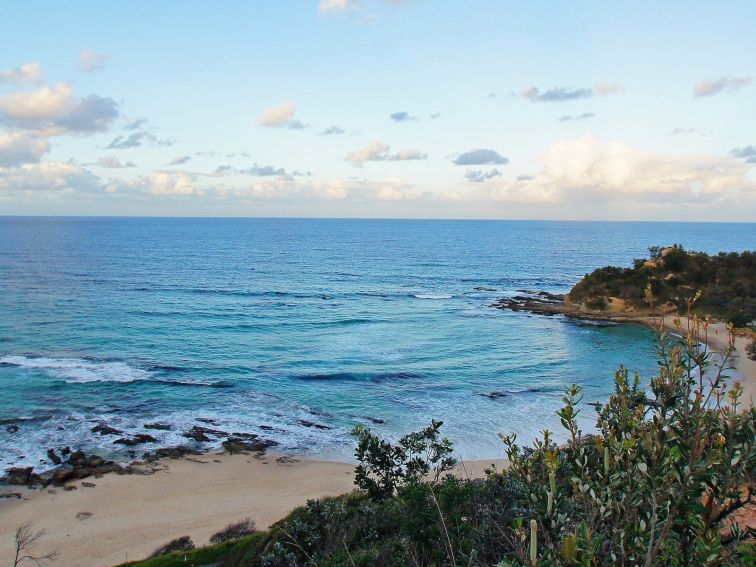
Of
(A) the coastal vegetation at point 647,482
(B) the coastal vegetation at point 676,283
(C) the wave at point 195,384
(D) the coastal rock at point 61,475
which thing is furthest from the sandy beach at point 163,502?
(B) the coastal vegetation at point 676,283

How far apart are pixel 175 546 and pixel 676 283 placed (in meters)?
58.5

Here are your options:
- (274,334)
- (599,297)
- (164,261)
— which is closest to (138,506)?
(274,334)

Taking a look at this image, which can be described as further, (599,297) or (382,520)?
(599,297)

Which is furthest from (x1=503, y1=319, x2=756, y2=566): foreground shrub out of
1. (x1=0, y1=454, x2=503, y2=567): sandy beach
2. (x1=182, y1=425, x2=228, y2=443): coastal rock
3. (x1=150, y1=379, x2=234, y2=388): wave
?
(x1=150, y1=379, x2=234, y2=388): wave

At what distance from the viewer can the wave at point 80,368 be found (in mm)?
37625

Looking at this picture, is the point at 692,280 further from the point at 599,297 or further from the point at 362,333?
the point at 362,333

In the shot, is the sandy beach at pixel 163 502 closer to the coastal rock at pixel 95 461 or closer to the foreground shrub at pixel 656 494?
the coastal rock at pixel 95 461

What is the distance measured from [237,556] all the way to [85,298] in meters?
57.0

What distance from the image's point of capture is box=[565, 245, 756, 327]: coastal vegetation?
56906 mm

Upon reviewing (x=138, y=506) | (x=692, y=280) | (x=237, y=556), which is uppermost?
(x=692, y=280)

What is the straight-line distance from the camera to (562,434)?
30.8 meters

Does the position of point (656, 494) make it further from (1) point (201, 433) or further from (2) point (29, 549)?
(1) point (201, 433)

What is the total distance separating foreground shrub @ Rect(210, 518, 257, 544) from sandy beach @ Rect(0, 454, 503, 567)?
1.42 feet

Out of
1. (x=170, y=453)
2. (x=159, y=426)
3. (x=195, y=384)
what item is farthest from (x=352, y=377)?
(x=170, y=453)
